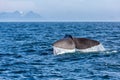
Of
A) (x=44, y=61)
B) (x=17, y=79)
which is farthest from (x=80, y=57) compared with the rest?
(x=17, y=79)

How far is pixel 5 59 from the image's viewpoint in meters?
33.8

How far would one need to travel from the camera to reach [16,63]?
30.9 meters

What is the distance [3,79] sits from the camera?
24031mm

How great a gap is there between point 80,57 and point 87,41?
1.46m

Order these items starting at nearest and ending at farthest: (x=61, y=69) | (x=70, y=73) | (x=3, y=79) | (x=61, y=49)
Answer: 1. (x=3, y=79)
2. (x=70, y=73)
3. (x=61, y=69)
4. (x=61, y=49)

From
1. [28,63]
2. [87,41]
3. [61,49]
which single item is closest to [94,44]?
[87,41]

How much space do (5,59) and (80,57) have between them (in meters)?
6.07

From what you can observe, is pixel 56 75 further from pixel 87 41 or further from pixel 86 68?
pixel 87 41

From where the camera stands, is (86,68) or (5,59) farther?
(5,59)

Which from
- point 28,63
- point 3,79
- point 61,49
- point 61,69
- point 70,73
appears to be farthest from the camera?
point 61,49

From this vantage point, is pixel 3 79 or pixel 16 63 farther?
pixel 16 63

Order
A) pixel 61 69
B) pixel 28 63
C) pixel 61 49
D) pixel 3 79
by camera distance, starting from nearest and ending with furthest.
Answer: pixel 3 79 < pixel 61 69 < pixel 28 63 < pixel 61 49

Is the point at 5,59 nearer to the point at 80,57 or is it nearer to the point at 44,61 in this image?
the point at 44,61

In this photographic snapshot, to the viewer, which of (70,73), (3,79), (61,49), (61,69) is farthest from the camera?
(61,49)
